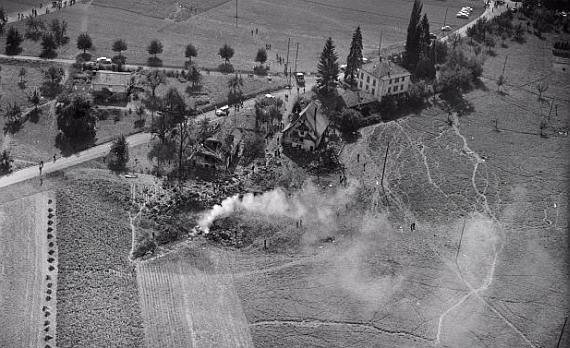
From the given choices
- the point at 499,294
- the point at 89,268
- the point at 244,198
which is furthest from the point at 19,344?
the point at 499,294

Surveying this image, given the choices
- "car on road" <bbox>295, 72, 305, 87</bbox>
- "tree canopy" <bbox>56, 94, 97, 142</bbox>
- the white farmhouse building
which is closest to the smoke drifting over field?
"tree canopy" <bbox>56, 94, 97, 142</bbox>

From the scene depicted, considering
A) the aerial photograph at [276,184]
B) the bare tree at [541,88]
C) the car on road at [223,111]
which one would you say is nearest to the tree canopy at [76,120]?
the aerial photograph at [276,184]

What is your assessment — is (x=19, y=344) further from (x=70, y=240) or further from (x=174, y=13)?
(x=174, y=13)

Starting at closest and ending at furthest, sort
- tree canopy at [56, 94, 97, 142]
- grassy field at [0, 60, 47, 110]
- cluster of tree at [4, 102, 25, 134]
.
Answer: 1. tree canopy at [56, 94, 97, 142]
2. cluster of tree at [4, 102, 25, 134]
3. grassy field at [0, 60, 47, 110]

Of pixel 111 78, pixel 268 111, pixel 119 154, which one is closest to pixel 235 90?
Result: pixel 268 111

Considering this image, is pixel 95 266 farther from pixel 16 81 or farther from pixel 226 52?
pixel 226 52

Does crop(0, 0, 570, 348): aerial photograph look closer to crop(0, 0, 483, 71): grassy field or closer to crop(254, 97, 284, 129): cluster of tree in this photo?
crop(254, 97, 284, 129): cluster of tree
